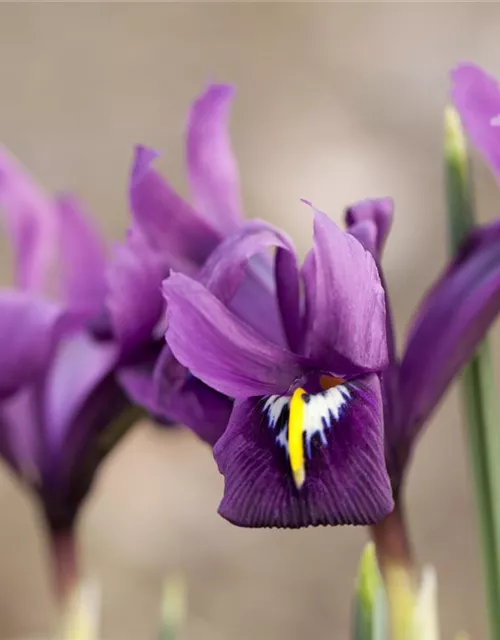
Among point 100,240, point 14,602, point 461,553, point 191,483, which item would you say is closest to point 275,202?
point 191,483

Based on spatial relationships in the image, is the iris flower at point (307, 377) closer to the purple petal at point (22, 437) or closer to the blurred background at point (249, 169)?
the purple petal at point (22, 437)

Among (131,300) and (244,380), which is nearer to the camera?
(244,380)

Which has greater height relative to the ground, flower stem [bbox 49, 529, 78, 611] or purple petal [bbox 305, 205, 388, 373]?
purple petal [bbox 305, 205, 388, 373]

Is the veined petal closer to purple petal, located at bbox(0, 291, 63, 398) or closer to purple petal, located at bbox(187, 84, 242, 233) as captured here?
purple petal, located at bbox(187, 84, 242, 233)

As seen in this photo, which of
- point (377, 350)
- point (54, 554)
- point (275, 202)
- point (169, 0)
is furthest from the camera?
point (169, 0)

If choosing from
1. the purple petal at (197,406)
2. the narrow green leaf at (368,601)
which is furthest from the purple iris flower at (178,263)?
the narrow green leaf at (368,601)

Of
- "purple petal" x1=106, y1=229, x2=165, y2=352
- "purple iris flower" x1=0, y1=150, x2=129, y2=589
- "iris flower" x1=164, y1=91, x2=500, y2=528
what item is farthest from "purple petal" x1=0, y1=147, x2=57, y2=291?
"iris flower" x1=164, y1=91, x2=500, y2=528

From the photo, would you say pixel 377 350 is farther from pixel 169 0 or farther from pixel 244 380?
pixel 169 0

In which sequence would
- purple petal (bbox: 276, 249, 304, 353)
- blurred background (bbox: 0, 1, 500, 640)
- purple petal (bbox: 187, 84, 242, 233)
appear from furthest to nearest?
blurred background (bbox: 0, 1, 500, 640), purple petal (bbox: 187, 84, 242, 233), purple petal (bbox: 276, 249, 304, 353)
